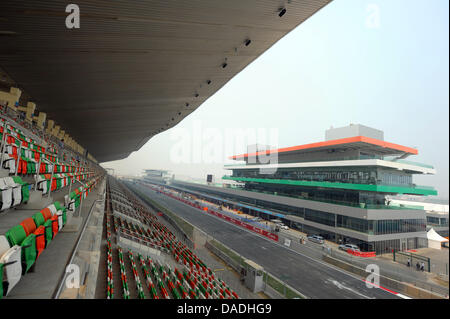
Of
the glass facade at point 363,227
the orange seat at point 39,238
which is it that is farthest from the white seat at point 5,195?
the glass facade at point 363,227

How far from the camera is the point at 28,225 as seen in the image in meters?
3.60

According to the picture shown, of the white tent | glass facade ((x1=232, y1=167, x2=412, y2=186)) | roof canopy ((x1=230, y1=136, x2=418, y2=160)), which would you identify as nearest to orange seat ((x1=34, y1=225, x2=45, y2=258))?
roof canopy ((x1=230, y1=136, x2=418, y2=160))

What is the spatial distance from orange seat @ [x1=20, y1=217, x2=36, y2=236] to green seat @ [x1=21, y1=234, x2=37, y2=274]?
748mm

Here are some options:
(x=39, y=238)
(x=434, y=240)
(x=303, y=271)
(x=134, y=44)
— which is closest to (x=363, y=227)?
(x=303, y=271)

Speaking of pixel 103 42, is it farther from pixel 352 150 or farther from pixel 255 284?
pixel 352 150

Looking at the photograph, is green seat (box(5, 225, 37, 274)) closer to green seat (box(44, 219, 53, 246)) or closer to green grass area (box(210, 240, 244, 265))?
green seat (box(44, 219, 53, 246))

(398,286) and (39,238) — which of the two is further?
(398,286)

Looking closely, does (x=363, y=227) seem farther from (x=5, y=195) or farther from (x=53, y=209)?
(x=5, y=195)

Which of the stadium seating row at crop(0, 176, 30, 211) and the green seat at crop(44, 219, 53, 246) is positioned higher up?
the stadium seating row at crop(0, 176, 30, 211)

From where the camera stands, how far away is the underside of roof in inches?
255

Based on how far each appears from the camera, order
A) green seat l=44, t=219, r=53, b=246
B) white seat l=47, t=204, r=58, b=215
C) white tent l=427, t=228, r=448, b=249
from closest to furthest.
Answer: green seat l=44, t=219, r=53, b=246
white seat l=47, t=204, r=58, b=215
white tent l=427, t=228, r=448, b=249

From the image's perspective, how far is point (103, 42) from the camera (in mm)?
7895

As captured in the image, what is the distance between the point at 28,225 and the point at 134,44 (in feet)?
23.2
